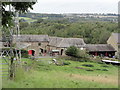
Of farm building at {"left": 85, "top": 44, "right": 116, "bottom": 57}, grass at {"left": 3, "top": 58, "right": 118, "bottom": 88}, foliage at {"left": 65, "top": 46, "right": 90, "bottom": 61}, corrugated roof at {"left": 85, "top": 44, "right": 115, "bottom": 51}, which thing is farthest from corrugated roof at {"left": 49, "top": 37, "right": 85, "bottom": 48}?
grass at {"left": 3, "top": 58, "right": 118, "bottom": 88}

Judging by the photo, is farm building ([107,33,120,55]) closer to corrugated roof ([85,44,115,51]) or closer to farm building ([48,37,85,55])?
corrugated roof ([85,44,115,51])

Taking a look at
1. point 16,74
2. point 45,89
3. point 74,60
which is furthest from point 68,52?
point 45,89

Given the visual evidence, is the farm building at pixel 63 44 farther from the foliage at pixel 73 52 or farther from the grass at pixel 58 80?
the grass at pixel 58 80

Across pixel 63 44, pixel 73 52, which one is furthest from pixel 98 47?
pixel 73 52

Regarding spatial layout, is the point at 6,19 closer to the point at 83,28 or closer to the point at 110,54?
the point at 110,54

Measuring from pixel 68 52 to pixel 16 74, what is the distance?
27.3m

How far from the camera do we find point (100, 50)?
1993 inches

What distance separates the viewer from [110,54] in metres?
52.3

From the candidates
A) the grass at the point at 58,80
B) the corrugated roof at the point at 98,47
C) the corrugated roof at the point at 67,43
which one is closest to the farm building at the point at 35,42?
the corrugated roof at the point at 67,43

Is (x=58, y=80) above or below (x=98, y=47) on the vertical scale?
below

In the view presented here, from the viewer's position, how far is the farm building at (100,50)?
50.6 meters

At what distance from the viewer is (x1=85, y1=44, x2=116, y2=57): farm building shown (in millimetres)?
50572

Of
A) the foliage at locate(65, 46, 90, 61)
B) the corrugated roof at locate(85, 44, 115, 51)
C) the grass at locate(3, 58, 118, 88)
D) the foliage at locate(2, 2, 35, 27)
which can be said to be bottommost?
the grass at locate(3, 58, 118, 88)

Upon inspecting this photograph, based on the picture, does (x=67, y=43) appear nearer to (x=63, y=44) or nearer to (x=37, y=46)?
(x=63, y=44)
